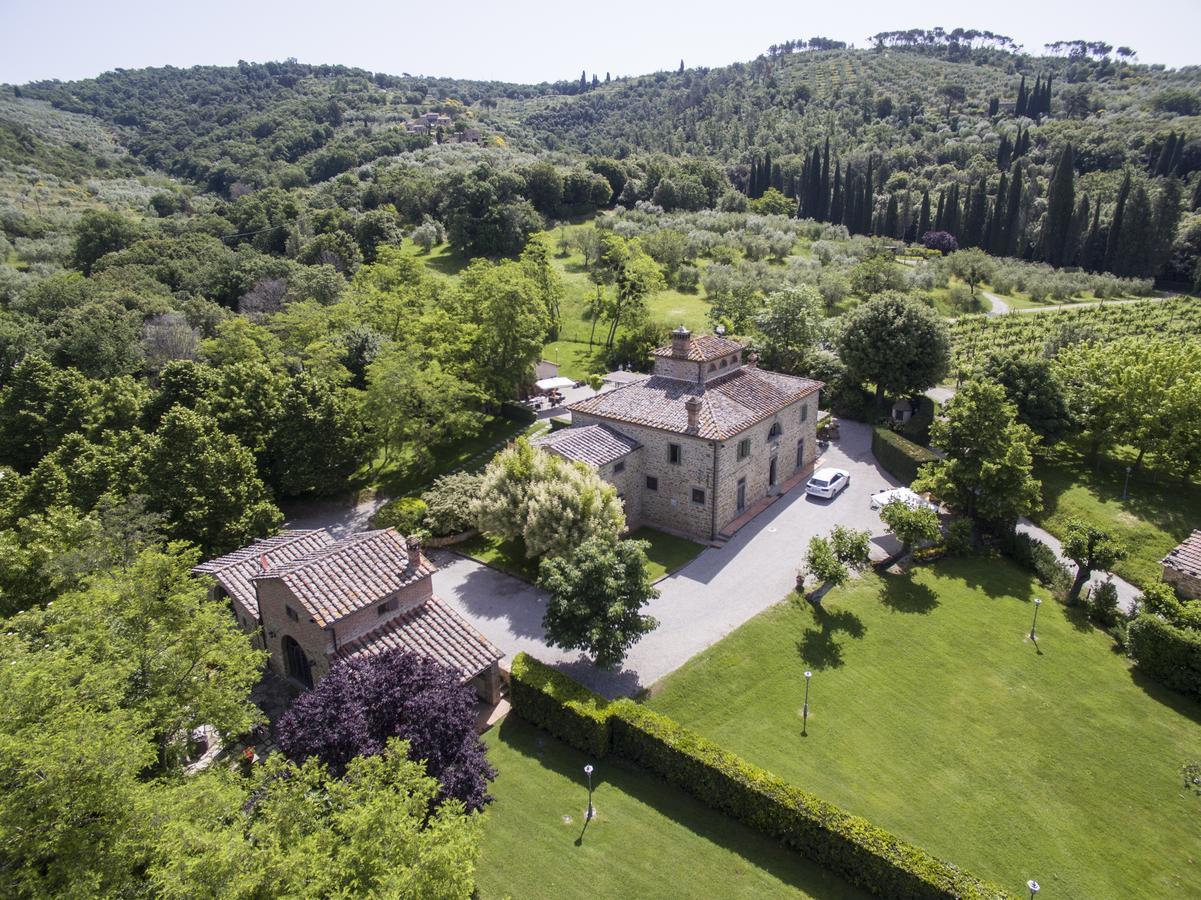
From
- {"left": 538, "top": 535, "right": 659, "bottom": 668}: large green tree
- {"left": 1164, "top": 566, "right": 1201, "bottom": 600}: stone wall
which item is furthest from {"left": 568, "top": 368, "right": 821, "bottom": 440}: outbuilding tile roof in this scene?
{"left": 1164, "top": 566, "right": 1201, "bottom": 600}: stone wall

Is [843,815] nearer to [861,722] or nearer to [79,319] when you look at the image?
[861,722]

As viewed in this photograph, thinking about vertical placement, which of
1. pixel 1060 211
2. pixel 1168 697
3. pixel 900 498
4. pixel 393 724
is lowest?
pixel 1168 697

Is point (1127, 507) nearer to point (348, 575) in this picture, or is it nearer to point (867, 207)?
point (348, 575)

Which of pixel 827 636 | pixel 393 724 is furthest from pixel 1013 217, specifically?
pixel 393 724

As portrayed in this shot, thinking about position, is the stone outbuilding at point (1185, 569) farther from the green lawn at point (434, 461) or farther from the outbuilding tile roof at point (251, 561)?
the outbuilding tile roof at point (251, 561)

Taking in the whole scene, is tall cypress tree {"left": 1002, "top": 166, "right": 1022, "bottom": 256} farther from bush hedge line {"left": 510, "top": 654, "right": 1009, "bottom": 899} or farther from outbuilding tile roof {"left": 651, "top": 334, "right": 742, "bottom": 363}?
bush hedge line {"left": 510, "top": 654, "right": 1009, "bottom": 899}

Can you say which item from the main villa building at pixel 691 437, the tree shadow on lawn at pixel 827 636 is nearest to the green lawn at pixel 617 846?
the tree shadow on lawn at pixel 827 636
